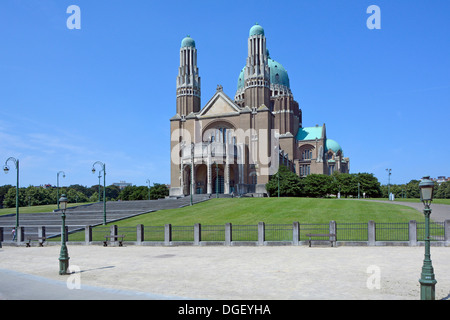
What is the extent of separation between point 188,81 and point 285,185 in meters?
31.6

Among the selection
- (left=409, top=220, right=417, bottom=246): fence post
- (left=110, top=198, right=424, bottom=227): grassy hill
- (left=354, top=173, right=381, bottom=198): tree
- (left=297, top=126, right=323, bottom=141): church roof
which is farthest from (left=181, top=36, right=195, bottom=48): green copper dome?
(left=409, top=220, right=417, bottom=246): fence post

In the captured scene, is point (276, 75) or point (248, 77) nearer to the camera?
point (248, 77)

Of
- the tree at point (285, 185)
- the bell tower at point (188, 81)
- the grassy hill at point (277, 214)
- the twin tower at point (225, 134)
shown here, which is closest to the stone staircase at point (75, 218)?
the grassy hill at point (277, 214)

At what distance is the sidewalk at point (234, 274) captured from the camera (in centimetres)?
1170

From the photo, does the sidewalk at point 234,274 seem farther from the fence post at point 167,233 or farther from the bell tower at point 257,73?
the bell tower at point 257,73

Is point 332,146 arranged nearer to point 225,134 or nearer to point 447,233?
point 225,134

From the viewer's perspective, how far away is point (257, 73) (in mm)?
80438

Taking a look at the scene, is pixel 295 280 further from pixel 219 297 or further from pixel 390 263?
pixel 390 263

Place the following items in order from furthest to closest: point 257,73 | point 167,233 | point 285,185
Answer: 1. point 257,73
2. point 285,185
3. point 167,233

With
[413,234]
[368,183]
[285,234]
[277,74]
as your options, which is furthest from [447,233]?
[277,74]

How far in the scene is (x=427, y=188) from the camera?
10.9 meters

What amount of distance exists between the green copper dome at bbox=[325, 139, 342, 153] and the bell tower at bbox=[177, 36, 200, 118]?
46.2 meters

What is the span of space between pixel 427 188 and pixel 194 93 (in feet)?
255

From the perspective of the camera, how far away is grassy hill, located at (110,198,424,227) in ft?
115
